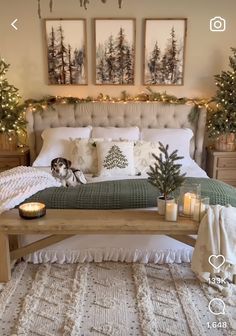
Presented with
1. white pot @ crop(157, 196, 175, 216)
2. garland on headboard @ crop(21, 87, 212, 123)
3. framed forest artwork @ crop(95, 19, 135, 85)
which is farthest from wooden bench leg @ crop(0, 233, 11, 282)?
framed forest artwork @ crop(95, 19, 135, 85)

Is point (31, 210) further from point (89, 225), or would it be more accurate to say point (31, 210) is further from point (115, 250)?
point (115, 250)

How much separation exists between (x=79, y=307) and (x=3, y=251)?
652 millimetres

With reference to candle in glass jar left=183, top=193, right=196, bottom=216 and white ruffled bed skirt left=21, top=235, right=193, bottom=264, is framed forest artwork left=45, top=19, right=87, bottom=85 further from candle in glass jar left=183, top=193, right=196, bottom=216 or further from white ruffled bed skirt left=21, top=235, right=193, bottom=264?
candle in glass jar left=183, top=193, right=196, bottom=216

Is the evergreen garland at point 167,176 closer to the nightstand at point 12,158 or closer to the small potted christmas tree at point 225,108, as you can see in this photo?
the small potted christmas tree at point 225,108

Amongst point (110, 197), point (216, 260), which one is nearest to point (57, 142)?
point (110, 197)

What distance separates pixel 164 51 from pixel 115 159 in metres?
1.69

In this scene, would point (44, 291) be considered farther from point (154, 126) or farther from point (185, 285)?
point (154, 126)

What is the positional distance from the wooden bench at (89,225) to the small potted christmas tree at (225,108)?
1.95m

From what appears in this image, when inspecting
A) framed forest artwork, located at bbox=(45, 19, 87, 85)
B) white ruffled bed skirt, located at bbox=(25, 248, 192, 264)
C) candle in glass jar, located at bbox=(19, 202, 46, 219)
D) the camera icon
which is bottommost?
white ruffled bed skirt, located at bbox=(25, 248, 192, 264)

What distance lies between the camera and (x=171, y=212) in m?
2.11

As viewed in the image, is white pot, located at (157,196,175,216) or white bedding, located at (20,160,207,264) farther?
white bedding, located at (20,160,207,264)

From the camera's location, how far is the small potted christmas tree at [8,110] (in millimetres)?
3697

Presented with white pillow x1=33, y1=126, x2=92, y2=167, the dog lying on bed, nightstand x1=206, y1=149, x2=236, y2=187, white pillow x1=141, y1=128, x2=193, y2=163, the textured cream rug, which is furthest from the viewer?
nightstand x1=206, y1=149, x2=236, y2=187

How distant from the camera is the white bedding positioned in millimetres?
2451
